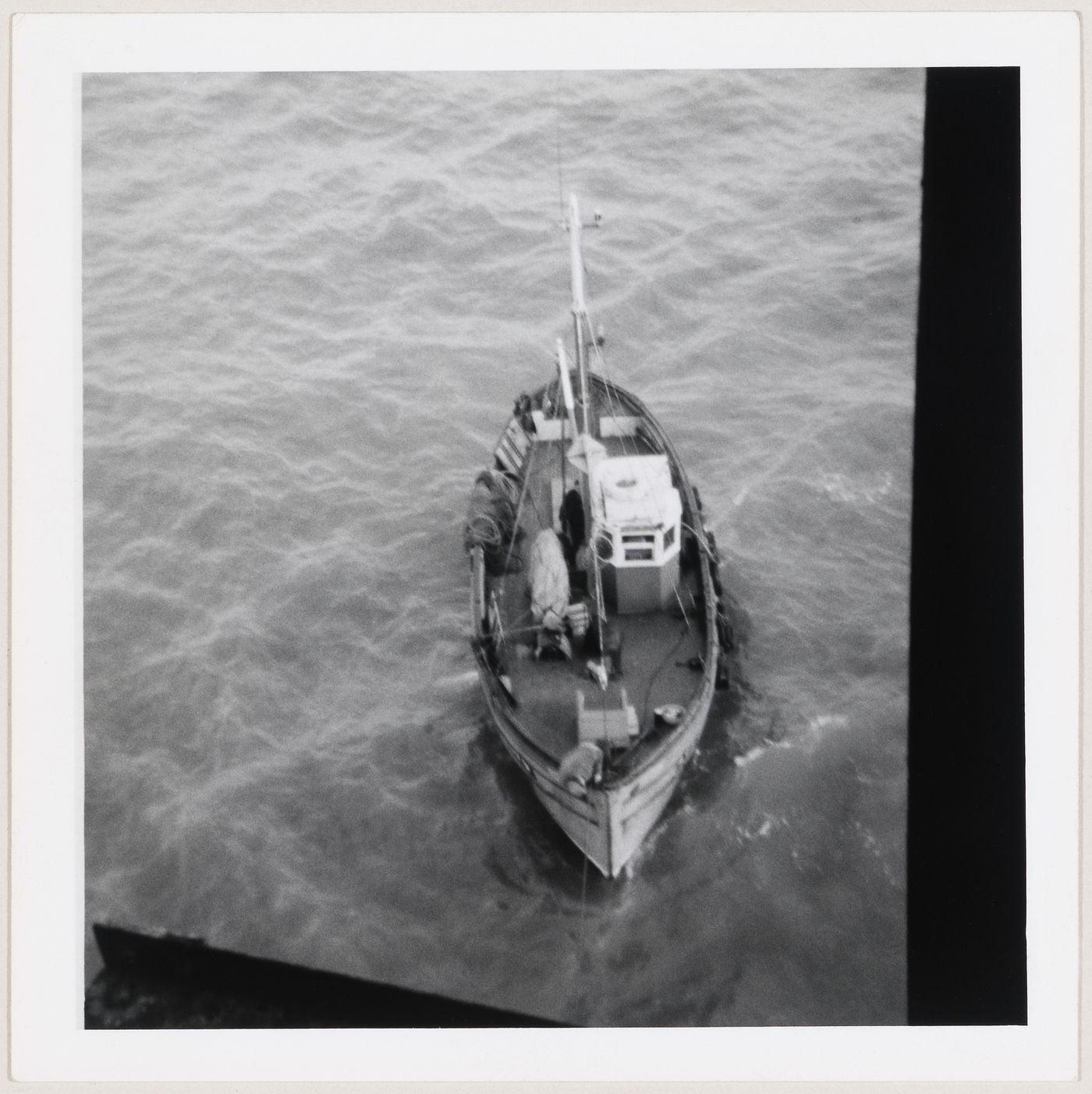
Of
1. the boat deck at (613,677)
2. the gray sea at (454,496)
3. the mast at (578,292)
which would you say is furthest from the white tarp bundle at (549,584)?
the gray sea at (454,496)

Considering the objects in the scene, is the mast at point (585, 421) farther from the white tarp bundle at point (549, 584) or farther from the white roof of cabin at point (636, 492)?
the white tarp bundle at point (549, 584)

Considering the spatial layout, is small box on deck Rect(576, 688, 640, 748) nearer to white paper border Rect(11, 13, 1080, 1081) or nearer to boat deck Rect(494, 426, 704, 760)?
boat deck Rect(494, 426, 704, 760)

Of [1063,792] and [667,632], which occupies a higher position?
[667,632]

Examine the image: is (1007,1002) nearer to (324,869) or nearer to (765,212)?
(324,869)

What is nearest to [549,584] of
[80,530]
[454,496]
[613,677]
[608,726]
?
[613,677]

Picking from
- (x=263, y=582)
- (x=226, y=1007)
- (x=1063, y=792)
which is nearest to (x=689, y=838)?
(x=1063, y=792)

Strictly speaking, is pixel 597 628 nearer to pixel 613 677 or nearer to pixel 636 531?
pixel 613 677
